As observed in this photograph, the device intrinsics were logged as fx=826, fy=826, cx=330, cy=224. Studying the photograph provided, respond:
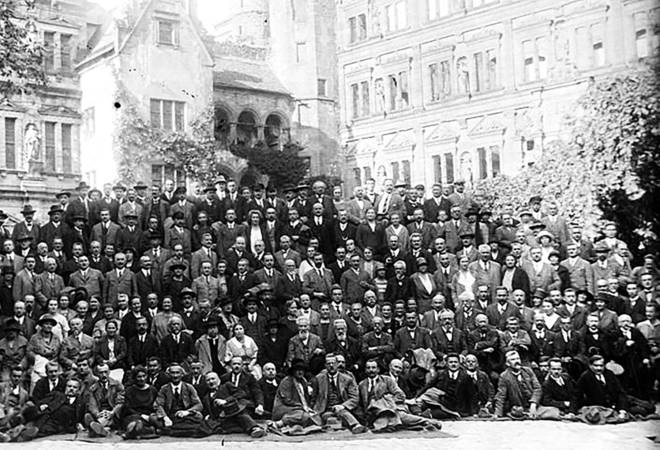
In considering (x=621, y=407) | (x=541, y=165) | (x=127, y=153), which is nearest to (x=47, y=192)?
(x=127, y=153)

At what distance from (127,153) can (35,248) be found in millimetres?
9360

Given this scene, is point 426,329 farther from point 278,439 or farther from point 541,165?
point 541,165

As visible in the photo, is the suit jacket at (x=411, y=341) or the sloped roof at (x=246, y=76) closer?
the suit jacket at (x=411, y=341)

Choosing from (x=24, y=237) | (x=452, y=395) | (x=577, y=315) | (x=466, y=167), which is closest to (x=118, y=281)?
(x=24, y=237)

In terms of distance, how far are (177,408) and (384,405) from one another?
217 centimetres

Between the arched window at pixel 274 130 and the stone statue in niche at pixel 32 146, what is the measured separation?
7.38 meters

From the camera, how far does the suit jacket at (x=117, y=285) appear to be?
10.6 metres

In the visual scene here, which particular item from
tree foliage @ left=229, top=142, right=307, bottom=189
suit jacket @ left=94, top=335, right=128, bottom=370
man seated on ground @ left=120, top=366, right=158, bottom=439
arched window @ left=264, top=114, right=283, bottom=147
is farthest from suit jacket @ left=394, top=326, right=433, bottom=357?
arched window @ left=264, top=114, right=283, bottom=147

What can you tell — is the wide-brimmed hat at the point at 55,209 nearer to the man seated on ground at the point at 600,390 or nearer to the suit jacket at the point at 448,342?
the suit jacket at the point at 448,342

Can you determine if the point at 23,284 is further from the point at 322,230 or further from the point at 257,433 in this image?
the point at 322,230

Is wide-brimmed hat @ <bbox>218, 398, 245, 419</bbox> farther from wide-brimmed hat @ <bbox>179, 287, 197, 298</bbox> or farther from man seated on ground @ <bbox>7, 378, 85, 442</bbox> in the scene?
wide-brimmed hat @ <bbox>179, 287, 197, 298</bbox>

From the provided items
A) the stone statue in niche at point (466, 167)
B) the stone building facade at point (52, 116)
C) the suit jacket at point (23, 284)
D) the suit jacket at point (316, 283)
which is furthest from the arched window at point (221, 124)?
the suit jacket at point (23, 284)

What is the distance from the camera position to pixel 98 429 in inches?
332

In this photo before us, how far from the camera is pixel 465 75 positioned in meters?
20.1
